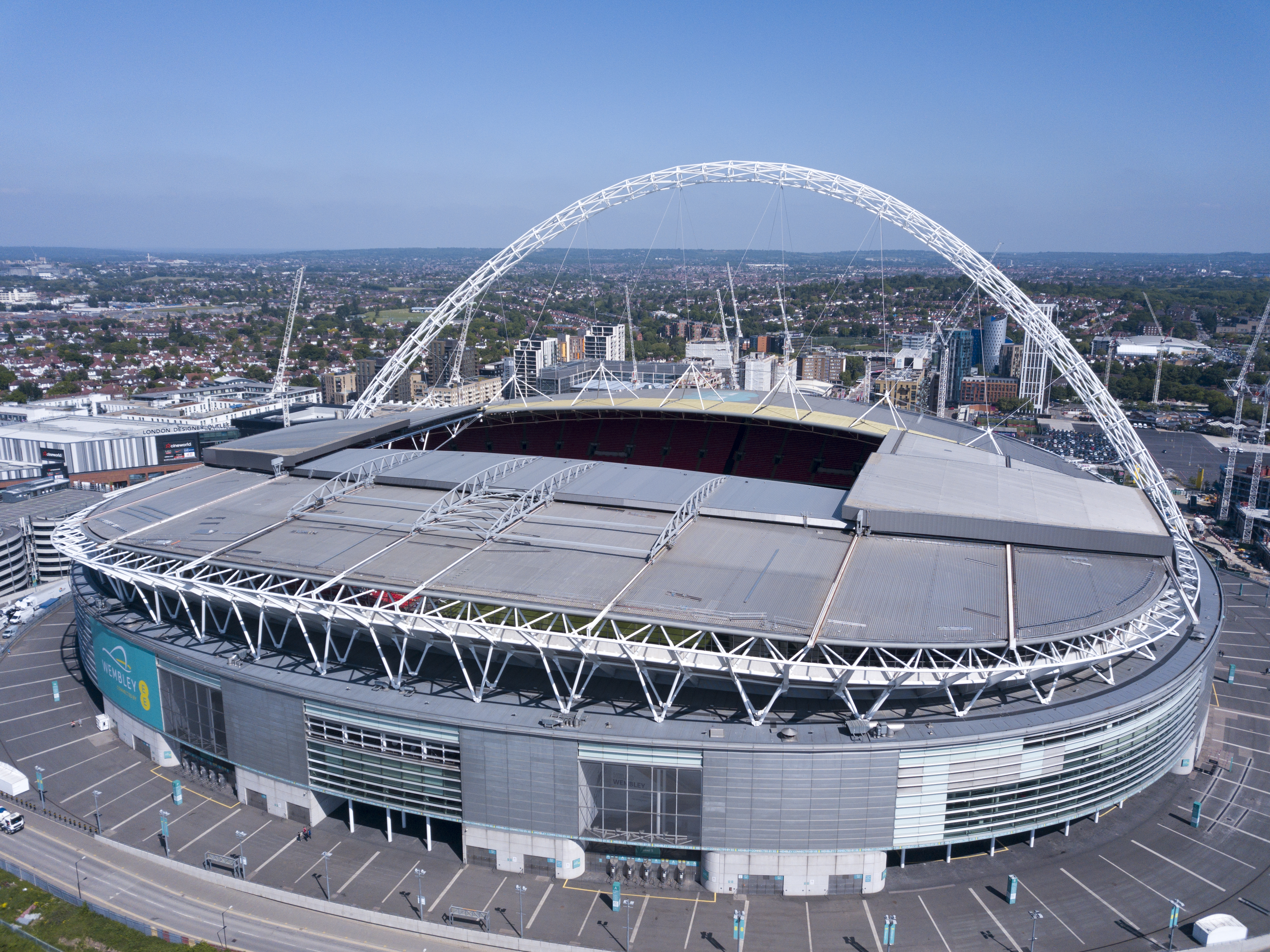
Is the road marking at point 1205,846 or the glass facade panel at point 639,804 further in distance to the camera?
the road marking at point 1205,846

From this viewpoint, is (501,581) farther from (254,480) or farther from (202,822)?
(254,480)

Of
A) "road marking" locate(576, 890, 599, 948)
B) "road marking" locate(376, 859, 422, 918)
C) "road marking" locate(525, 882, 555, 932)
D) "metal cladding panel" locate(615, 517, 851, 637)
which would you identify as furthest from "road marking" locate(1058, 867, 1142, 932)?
"road marking" locate(376, 859, 422, 918)

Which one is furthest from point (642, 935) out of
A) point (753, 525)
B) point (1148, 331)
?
point (1148, 331)

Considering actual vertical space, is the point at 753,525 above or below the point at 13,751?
above

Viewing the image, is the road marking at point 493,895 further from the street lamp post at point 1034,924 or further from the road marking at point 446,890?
the street lamp post at point 1034,924

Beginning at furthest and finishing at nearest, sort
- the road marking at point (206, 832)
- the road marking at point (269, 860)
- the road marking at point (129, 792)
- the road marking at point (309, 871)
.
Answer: the road marking at point (129, 792)
the road marking at point (206, 832)
the road marking at point (269, 860)
the road marking at point (309, 871)

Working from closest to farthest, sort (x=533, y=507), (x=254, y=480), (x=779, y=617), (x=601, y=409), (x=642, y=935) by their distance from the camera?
1. (x=642, y=935)
2. (x=779, y=617)
3. (x=533, y=507)
4. (x=254, y=480)
5. (x=601, y=409)

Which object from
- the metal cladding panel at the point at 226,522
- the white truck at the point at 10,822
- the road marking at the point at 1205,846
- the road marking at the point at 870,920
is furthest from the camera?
the metal cladding panel at the point at 226,522

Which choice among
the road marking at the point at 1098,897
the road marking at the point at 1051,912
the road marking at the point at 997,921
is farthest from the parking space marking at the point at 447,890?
the road marking at the point at 1098,897
